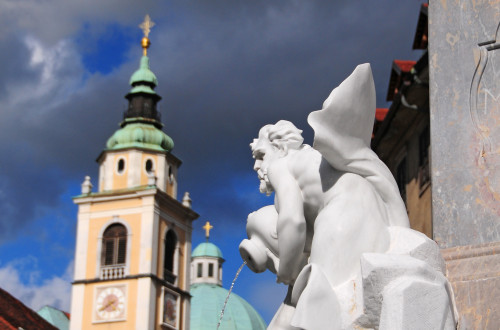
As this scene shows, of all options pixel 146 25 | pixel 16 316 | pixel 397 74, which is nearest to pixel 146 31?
pixel 146 25

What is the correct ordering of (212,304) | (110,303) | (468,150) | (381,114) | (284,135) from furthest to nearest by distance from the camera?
(212,304), (110,303), (381,114), (468,150), (284,135)

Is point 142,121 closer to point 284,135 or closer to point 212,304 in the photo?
point 212,304

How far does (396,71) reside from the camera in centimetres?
2394

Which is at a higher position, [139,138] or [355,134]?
[139,138]

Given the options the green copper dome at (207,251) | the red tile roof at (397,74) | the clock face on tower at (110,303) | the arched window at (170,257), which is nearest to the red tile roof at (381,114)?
the red tile roof at (397,74)

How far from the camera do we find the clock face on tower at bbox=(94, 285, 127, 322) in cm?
6347

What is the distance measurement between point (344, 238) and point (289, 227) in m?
0.31

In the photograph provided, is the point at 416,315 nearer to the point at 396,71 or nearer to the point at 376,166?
the point at 376,166

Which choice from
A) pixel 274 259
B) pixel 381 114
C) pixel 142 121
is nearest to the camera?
pixel 274 259

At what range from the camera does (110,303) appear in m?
63.7

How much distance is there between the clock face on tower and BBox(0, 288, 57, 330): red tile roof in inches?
445

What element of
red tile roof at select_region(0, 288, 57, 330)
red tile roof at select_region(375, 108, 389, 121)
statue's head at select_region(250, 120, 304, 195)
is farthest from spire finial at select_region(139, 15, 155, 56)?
statue's head at select_region(250, 120, 304, 195)

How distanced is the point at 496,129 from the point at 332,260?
1502 mm

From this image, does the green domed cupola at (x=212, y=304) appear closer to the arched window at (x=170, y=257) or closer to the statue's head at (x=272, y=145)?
the arched window at (x=170, y=257)
